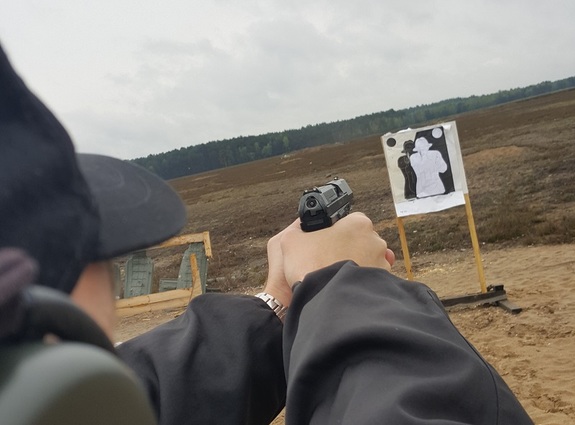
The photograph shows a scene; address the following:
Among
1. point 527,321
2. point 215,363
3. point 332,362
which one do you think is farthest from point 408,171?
point 332,362

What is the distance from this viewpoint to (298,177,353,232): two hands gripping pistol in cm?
133

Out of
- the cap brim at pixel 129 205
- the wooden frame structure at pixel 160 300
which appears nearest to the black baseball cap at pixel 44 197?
the cap brim at pixel 129 205

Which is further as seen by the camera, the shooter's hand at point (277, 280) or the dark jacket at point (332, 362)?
the shooter's hand at point (277, 280)

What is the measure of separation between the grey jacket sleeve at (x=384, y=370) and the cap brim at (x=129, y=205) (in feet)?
1.05

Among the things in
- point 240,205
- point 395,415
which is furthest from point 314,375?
point 240,205

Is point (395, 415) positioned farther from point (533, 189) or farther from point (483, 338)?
point (533, 189)

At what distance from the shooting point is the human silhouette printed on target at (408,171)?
608 centimetres

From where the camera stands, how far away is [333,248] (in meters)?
1.22

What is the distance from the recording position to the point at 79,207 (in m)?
0.54

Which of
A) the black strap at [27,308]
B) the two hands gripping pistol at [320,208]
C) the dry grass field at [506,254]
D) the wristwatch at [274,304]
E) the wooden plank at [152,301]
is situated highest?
the black strap at [27,308]

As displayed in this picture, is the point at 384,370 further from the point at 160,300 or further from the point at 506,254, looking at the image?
the point at 506,254

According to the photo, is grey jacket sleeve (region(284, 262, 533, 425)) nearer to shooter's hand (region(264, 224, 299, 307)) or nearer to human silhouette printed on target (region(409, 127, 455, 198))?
shooter's hand (region(264, 224, 299, 307))

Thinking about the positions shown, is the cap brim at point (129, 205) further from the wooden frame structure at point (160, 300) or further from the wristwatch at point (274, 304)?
the wooden frame structure at point (160, 300)

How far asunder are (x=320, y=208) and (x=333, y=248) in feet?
0.53
